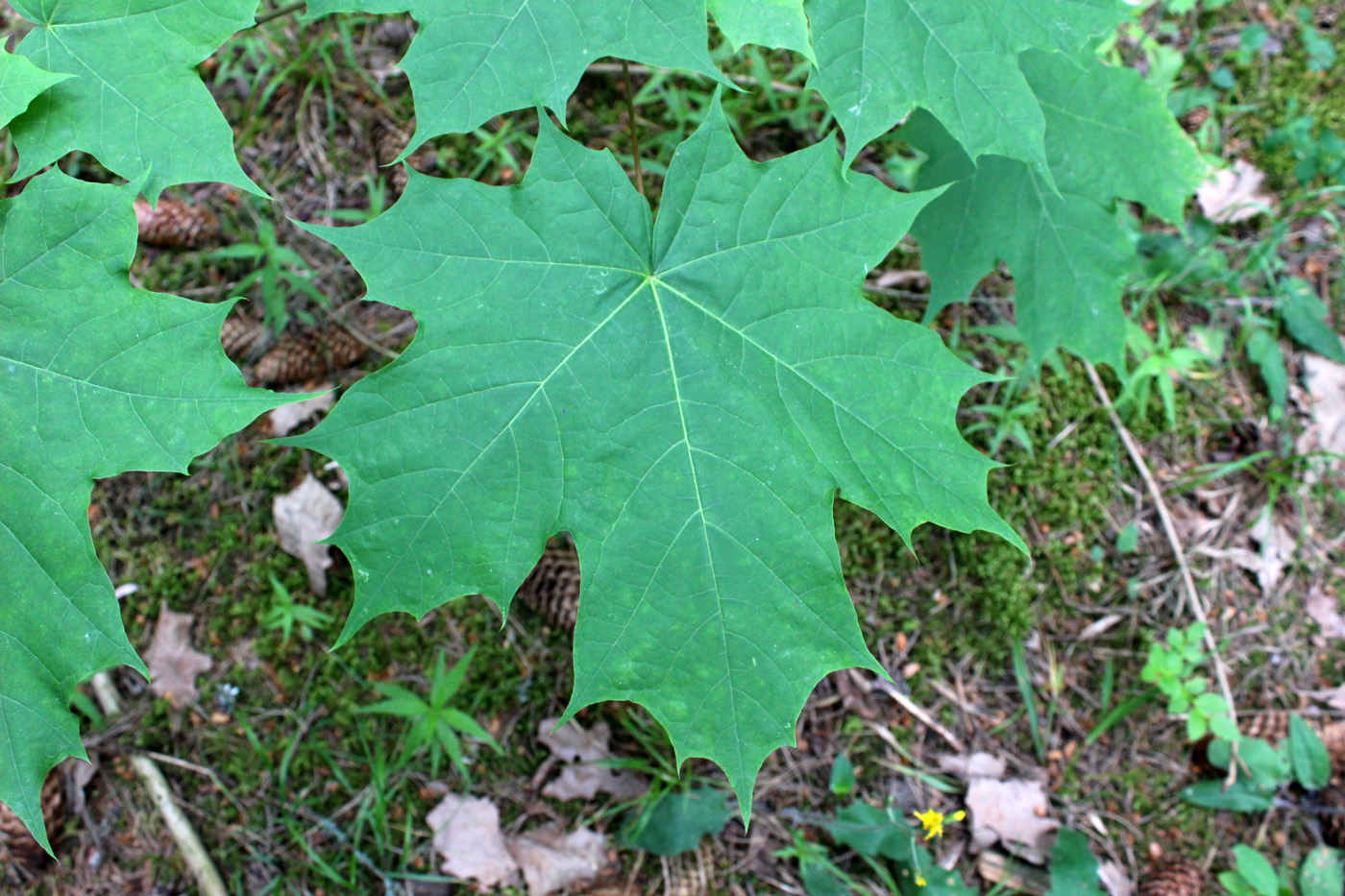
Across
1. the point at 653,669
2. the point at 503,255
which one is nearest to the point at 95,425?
the point at 503,255

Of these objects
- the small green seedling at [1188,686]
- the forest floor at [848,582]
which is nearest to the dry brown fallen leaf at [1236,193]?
the forest floor at [848,582]

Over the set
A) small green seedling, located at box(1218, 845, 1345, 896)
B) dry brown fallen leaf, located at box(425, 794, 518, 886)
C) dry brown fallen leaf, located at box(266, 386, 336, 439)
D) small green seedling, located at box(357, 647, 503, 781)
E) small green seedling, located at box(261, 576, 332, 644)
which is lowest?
small green seedling, located at box(1218, 845, 1345, 896)

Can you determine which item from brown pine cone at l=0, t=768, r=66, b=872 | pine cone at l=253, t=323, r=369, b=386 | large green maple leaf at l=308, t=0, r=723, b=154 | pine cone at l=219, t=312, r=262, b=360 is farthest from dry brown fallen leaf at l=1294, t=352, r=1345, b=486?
brown pine cone at l=0, t=768, r=66, b=872

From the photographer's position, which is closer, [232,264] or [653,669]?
[653,669]

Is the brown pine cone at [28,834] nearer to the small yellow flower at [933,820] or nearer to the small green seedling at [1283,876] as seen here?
the small yellow flower at [933,820]

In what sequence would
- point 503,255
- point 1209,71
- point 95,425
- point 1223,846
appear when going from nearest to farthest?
1. point 95,425
2. point 503,255
3. point 1223,846
4. point 1209,71

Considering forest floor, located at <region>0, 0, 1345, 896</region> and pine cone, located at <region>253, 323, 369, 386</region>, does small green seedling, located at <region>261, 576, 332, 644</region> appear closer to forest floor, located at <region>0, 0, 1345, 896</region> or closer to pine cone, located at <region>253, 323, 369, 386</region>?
forest floor, located at <region>0, 0, 1345, 896</region>

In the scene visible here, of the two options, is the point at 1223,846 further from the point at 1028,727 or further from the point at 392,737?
the point at 392,737

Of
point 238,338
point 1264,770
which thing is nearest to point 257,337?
point 238,338
